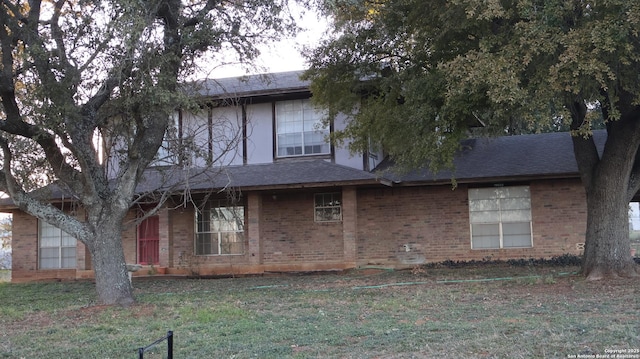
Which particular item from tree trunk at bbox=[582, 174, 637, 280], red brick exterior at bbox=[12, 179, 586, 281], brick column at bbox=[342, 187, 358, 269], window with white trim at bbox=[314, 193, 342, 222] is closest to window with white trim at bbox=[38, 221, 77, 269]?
red brick exterior at bbox=[12, 179, 586, 281]

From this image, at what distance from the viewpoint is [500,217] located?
18094 mm

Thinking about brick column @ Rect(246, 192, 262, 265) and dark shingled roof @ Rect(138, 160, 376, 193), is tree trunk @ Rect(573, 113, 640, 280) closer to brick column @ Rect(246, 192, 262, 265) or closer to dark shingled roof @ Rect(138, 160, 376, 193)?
dark shingled roof @ Rect(138, 160, 376, 193)

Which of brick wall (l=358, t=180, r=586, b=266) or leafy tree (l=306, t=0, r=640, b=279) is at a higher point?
leafy tree (l=306, t=0, r=640, b=279)

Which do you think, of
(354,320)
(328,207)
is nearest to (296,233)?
(328,207)

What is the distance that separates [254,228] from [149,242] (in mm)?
4603

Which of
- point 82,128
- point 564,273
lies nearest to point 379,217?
point 564,273

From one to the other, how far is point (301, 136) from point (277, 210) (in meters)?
2.55

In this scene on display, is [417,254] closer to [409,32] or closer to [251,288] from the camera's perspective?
[251,288]

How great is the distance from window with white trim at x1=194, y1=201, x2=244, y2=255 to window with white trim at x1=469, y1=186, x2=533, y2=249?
24.7ft

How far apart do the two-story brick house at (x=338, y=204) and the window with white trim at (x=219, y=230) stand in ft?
0.11

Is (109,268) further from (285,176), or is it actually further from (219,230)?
(219,230)

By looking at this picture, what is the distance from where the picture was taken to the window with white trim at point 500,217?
1794 cm

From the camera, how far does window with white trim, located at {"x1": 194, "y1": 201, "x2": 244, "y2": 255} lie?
19.8 metres

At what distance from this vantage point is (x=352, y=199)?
18094 millimetres
